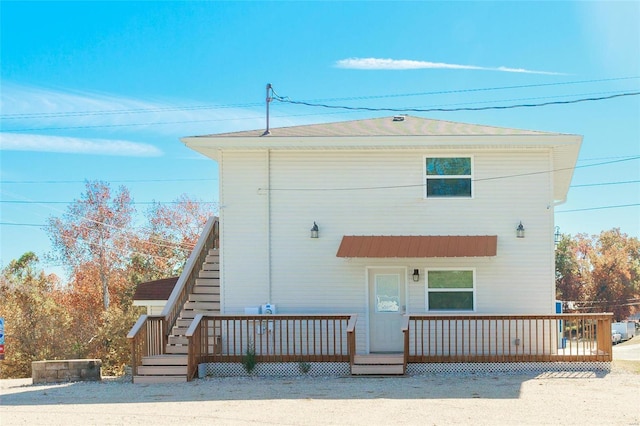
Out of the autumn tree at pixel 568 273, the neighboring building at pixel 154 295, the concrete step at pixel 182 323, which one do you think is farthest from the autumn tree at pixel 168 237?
the autumn tree at pixel 568 273

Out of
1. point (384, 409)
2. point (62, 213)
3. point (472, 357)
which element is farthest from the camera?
point (62, 213)

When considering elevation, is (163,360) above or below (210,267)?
below

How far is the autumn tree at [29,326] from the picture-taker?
3176 centimetres

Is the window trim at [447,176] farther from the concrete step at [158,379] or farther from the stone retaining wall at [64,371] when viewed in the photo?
the stone retaining wall at [64,371]

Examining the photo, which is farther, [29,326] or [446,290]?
[29,326]

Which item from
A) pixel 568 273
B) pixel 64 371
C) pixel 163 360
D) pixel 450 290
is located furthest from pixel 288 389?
pixel 568 273

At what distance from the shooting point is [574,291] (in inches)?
2542

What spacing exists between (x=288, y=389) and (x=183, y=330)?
162 inches

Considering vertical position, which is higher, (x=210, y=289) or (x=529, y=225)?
(x=529, y=225)

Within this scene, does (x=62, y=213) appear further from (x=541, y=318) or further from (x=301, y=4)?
(x=541, y=318)

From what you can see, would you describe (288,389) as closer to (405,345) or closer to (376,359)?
(376,359)

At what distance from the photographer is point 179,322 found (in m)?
17.2

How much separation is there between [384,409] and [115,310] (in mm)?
24413

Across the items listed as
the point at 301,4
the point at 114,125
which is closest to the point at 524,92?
the point at 301,4
